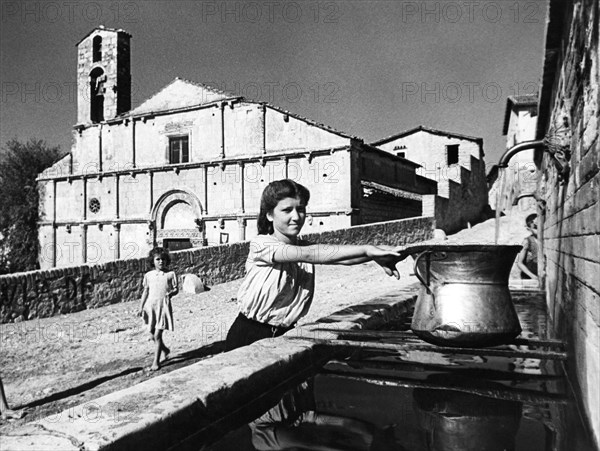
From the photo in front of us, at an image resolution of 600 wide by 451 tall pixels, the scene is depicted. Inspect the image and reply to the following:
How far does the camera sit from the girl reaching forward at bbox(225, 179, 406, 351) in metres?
2.66

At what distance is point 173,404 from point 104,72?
2529 cm

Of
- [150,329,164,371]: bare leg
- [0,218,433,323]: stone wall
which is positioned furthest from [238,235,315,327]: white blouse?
[0,218,433,323]: stone wall

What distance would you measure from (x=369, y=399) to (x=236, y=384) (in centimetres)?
75

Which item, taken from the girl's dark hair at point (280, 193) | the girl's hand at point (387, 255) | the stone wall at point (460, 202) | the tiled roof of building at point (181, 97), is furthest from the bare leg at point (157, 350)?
the tiled roof of building at point (181, 97)

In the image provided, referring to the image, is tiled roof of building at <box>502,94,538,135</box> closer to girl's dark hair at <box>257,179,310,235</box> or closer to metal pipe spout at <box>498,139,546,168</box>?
metal pipe spout at <box>498,139,546,168</box>

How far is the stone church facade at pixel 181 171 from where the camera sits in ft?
65.5

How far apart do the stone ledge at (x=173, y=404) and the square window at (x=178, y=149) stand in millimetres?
21196

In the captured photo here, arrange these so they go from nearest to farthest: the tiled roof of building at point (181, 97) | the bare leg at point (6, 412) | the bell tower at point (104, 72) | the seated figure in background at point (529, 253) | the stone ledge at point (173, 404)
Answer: the stone ledge at point (173, 404), the bare leg at point (6, 412), the seated figure in background at point (529, 253), the tiled roof of building at point (181, 97), the bell tower at point (104, 72)

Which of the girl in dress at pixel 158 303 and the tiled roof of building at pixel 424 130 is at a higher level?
the tiled roof of building at pixel 424 130

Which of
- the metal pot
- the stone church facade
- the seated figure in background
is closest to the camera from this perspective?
the metal pot

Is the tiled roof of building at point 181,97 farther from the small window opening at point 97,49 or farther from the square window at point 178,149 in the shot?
the small window opening at point 97,49

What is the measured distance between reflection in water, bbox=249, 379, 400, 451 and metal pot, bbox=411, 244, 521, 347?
742 mm

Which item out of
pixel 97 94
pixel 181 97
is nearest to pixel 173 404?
pixel 181 97

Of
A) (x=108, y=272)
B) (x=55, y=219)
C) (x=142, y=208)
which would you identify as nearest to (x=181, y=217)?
(x=142, y=208)
